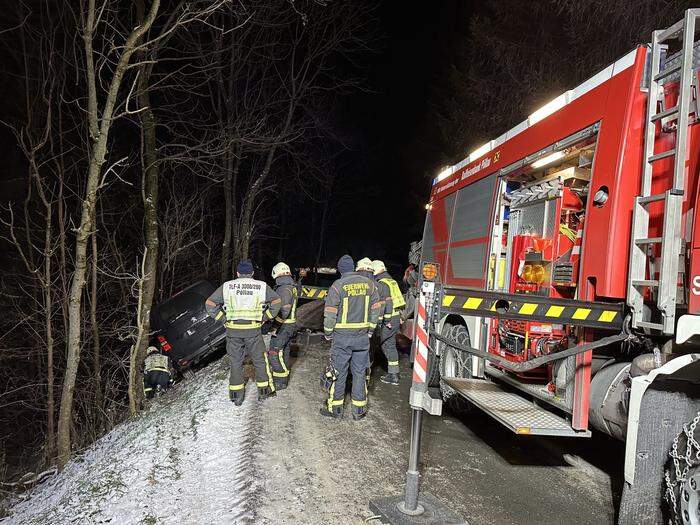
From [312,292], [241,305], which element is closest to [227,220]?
[312,292]

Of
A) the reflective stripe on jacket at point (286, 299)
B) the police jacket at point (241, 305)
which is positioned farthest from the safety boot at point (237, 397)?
the reflective stripe on jacket at point (286, 299)

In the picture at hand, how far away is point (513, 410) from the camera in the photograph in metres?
4.05

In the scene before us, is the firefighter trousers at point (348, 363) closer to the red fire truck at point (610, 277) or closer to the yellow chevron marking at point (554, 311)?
the red fire truck at point (610, 277)

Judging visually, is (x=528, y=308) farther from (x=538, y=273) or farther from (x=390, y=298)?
(x=390, y=298)

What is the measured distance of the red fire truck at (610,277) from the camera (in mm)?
2750

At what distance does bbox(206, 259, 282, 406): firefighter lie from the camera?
5918mm

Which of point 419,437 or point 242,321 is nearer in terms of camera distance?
point 419,437

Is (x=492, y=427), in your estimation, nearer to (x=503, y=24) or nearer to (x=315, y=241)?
(x=503, y=24)

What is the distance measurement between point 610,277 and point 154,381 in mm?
7615

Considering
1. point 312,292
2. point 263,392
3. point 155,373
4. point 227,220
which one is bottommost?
point 155,373

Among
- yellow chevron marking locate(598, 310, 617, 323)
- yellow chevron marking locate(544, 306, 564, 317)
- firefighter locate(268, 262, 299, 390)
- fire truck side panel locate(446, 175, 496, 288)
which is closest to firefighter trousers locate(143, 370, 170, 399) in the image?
firefighter locate(268, 262, 299, 390)

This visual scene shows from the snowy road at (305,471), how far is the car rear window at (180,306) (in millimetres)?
3312

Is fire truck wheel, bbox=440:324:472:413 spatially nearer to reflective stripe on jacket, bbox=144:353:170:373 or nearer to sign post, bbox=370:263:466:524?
sign post, bbox=370:263:466:524

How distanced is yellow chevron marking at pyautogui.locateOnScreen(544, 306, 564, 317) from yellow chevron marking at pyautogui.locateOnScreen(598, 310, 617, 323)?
247mm
